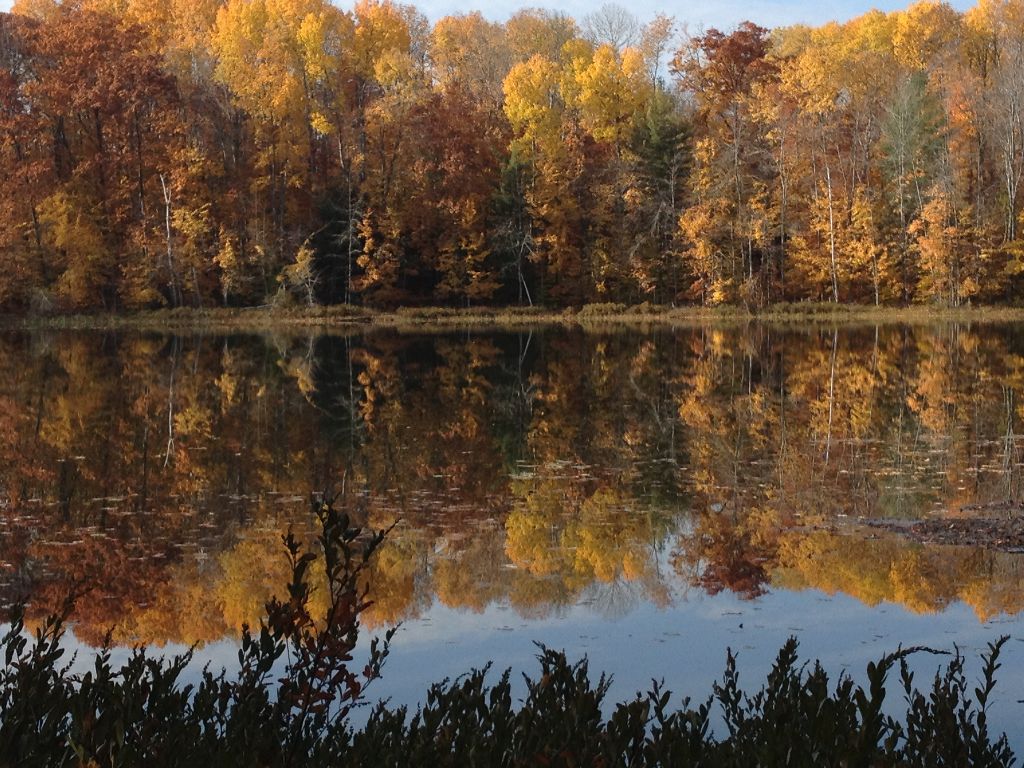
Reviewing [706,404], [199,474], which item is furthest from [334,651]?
[706,404]

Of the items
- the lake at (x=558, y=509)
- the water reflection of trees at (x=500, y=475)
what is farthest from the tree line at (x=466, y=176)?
the lake at (x=558, y=509)

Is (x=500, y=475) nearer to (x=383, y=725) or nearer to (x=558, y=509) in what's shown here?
(x=558, y=509)

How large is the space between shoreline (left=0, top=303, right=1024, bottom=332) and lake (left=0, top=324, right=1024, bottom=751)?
23.5 meters

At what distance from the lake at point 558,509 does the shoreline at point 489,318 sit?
2351 cm

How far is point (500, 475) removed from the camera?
41.5 feet

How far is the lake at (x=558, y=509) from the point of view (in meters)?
7.07

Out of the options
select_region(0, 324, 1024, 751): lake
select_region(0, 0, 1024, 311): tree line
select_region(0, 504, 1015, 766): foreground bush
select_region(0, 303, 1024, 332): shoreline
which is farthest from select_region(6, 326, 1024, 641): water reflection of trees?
select_region(0, 0, 1024, 311): tree line

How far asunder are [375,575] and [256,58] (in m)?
47.6

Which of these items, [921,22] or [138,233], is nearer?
[138,233]

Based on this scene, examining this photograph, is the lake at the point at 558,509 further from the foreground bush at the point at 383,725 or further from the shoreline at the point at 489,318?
the shoreline at the point at 489,318

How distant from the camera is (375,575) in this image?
8.29 metres

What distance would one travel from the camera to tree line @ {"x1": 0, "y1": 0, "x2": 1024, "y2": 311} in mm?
48312

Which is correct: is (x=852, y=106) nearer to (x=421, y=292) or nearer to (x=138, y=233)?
(x=421, y=292)

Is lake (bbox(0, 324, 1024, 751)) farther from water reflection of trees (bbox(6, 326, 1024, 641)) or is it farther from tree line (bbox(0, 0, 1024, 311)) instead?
tree line (bbox(0, 0, 1024, 311))
